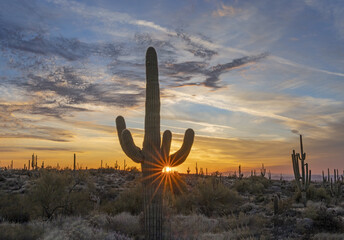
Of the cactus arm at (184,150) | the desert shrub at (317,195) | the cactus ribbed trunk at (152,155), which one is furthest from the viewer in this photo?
the desert shrub at (317,195)

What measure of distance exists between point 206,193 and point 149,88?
11.7 meters

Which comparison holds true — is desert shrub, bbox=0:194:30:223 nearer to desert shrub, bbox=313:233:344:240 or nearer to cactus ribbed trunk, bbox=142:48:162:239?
cactus ribbed trunk, bbox=142:48:162:239

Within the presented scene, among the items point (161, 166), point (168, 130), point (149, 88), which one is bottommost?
point (161, 166)

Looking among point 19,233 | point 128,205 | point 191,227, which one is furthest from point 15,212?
point 191,227

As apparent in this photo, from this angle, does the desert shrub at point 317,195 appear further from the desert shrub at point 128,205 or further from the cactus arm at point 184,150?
the cactus arm at point 184,150

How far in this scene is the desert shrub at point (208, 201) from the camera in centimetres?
2105

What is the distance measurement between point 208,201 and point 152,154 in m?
11.0

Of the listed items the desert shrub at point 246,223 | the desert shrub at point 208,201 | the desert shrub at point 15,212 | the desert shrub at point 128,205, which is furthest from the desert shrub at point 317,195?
the desert shrub at point 15,212

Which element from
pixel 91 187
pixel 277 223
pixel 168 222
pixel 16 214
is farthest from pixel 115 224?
pixel 91 187

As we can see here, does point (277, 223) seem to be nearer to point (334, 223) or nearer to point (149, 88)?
point (334, 223)

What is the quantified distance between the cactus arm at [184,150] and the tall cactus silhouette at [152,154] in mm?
43

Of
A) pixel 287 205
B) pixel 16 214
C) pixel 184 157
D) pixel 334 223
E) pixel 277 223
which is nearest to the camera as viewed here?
pixel 184 157

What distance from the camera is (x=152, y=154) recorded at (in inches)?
478

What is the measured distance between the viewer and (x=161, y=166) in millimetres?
12477
